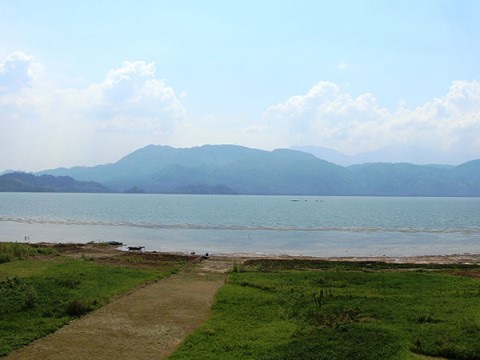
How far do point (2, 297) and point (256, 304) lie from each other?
43.5 feet

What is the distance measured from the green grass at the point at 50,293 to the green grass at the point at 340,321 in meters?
6.41

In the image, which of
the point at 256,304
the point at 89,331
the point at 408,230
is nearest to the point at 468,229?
the point at 408,230

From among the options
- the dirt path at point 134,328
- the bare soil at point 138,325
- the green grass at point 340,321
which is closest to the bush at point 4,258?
the bare soil at point 138,325

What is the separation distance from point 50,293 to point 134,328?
25.7 ft

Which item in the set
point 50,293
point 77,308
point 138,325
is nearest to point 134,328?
point 138,325

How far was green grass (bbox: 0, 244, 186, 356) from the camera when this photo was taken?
1917 cm

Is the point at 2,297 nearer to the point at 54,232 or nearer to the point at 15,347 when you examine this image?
the point at 15,347

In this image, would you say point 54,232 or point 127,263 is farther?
point 54,232

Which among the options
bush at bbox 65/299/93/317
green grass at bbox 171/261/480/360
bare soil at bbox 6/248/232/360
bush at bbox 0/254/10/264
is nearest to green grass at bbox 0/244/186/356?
bush at bbox 65/299/93/317

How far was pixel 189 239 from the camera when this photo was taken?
7962 cm

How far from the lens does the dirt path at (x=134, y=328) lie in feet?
55.1

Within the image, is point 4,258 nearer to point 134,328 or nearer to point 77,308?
point 77,308

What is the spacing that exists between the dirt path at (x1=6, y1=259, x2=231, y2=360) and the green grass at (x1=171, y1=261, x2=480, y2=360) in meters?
1.05

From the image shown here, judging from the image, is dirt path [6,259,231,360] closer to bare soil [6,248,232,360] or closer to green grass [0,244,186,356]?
bare soil [6,248,232,360]
